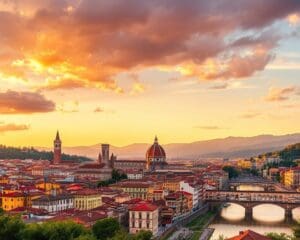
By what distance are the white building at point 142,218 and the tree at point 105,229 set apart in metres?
6.88

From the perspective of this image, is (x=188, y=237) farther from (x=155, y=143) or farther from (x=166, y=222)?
(x=155, y=143)

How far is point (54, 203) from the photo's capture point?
3950 centimetres

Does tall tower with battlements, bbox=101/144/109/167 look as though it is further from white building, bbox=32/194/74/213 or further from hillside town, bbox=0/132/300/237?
white building, bbox=32/194/74/213

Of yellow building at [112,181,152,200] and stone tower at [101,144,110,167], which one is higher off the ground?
stone tower at [101,144,110,167]

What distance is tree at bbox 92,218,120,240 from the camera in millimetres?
28750

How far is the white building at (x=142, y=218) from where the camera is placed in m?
36.2

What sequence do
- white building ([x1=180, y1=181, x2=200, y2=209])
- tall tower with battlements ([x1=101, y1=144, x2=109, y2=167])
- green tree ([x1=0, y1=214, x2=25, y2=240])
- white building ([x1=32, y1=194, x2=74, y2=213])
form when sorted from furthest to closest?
tall tower with battlements ([x1=101, y1=144, x2=109, y2=167]) → white building ([x1=180, y1=181, x2=200, y2=209]) → white building ([x1=32, y1=194, x2=74, y2=213]) → green tree ([x1=0, y1=214, x2=25, y2=240])

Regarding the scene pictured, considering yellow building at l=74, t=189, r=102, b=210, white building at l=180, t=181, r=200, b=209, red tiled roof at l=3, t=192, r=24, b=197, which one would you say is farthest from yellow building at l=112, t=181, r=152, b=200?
red tiled roof at l=3, t=192, r=24, b=197

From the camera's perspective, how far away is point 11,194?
4409 centimetres

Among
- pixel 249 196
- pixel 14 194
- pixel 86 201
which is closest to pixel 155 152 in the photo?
pixel 249 196

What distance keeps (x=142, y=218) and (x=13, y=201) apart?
1188cm

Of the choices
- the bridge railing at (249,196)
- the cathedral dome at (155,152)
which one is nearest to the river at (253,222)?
the bridge railing at (249,196)

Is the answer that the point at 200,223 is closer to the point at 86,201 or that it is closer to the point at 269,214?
the point at 86,201

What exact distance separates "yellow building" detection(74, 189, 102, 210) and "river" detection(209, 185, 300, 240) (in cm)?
860
